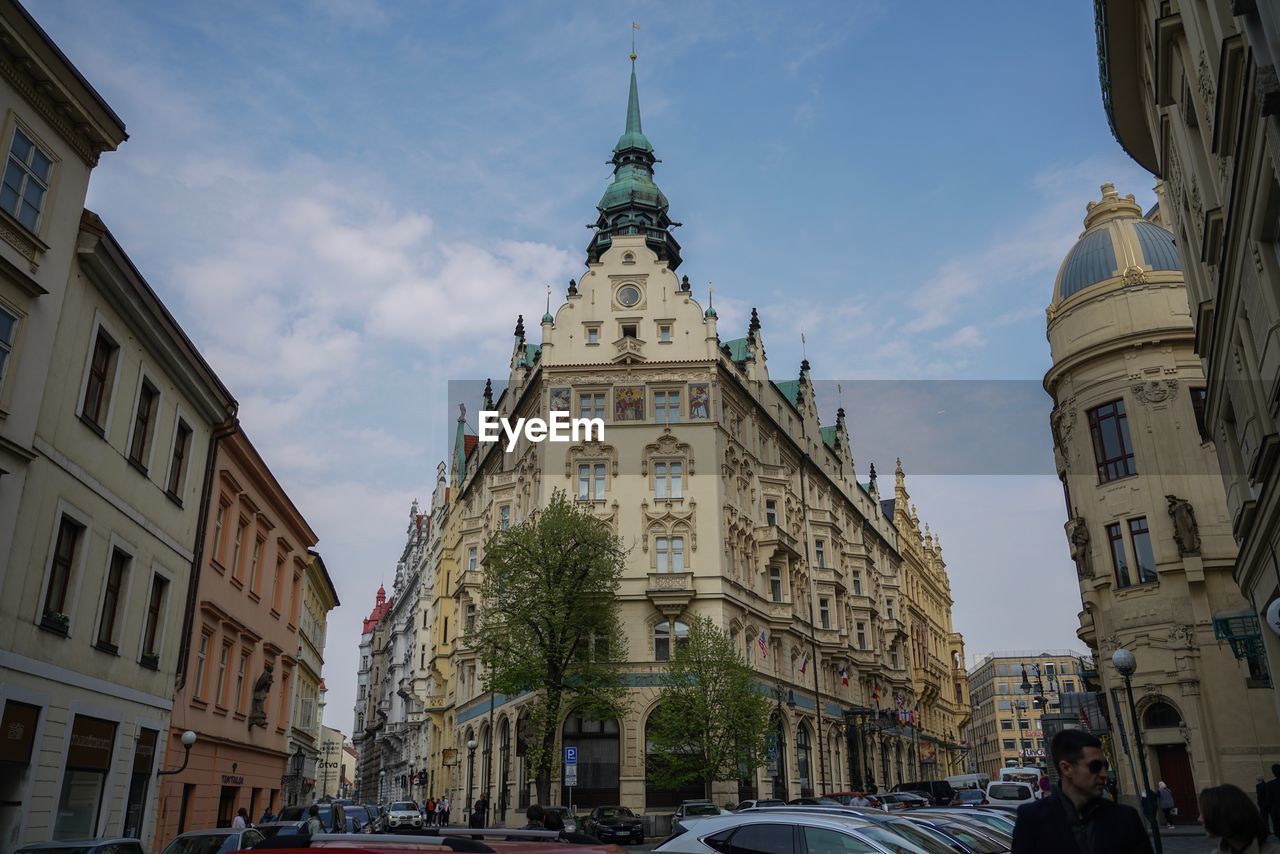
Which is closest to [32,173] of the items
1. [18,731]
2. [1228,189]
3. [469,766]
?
[18,731]

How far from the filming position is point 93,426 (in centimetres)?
1828

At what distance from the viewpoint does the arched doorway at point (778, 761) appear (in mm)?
45500

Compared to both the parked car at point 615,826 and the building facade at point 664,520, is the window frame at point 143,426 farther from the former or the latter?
the building facade at point 664,520

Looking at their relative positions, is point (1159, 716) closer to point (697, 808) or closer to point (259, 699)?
point (697, 808)

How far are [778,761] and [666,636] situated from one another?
9.69 metres

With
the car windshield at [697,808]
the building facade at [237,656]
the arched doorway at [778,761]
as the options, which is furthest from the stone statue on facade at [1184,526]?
the building facade at [237,656]

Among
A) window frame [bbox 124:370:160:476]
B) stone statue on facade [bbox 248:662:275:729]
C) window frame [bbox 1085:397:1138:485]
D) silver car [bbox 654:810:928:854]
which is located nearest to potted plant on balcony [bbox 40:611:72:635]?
window frame [bbox 124:370:160:476]

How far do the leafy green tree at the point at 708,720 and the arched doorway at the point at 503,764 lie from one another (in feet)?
27.9

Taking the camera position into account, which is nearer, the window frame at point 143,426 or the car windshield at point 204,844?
the car windshield at point 204,844

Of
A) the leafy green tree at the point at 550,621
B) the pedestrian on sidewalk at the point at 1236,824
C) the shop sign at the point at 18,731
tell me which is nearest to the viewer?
the pedestrian on sidewalk at the point at 1236,824

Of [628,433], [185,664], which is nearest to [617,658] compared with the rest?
[628,433]

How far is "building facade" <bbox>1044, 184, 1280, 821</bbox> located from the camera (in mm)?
33438

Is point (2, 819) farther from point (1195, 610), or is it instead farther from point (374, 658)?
point (374, 658)

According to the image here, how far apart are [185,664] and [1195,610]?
33.4m
